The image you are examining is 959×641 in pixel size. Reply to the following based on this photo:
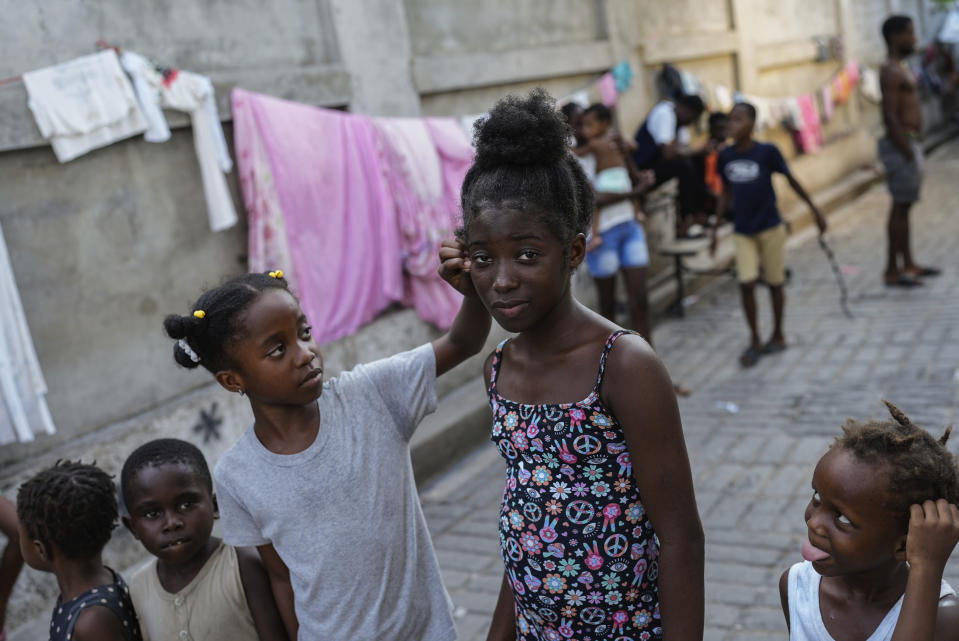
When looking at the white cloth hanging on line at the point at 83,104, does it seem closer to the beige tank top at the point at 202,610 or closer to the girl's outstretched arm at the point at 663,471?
the beige tank top at the point at 202,610

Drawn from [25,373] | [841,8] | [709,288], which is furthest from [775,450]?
[841,8]

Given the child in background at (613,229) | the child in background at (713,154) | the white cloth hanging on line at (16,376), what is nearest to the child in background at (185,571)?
the white cloth hanging on line at (16,376)

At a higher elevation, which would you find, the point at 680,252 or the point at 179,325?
the point at 179,325

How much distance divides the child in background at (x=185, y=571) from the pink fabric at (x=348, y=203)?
2925mm

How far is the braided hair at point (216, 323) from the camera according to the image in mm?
2178

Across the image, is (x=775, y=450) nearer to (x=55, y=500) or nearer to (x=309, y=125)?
(x=309, y=125)

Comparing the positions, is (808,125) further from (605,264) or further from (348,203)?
(348,203)

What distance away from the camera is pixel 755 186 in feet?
22.3

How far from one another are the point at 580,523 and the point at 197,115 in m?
3.83

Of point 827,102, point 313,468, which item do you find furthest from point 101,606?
point 827,102

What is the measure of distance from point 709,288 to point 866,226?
3.24 m

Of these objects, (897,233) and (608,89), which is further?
(608,89)

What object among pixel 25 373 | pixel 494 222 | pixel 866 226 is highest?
pixel 494 222

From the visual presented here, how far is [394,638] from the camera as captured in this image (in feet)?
7.35
